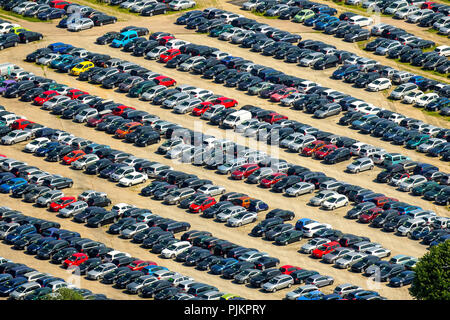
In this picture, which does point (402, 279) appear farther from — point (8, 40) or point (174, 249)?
point (8, 40)

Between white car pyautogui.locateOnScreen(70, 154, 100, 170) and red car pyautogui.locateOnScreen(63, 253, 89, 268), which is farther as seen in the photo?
white car pyautogui.locateOnScreen(70, 154, 100, 170)

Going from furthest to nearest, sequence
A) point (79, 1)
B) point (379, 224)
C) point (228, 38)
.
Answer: point (79, 1), point (228, 38), point (379, 224)

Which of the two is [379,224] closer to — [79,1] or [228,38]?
[228,38]

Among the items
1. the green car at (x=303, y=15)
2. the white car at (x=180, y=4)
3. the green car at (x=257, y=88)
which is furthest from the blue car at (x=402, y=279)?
the white car at (x=180, y=4)

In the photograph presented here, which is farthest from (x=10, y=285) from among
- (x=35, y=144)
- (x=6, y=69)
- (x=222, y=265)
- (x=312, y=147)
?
(x=6, y=69)

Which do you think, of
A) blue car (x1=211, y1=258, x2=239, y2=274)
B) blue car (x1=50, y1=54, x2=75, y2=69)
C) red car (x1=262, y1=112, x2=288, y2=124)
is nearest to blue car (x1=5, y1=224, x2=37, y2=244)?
blue car (x1=211, y1=258, x2=239, y2=274)

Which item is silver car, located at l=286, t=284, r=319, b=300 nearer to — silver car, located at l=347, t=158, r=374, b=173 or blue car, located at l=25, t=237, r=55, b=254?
blue car, located at l=25, t=237, r=55, b=254
